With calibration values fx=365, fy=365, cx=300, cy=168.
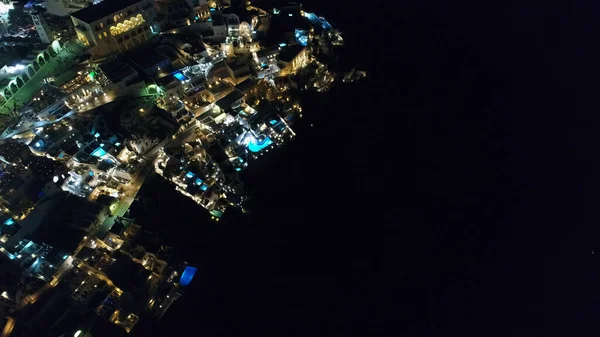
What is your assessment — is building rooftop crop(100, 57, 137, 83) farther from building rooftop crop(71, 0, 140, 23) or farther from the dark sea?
the dark sea

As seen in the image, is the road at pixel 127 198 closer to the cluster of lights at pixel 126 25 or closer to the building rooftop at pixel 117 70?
the building rooftop at pixel 117 70

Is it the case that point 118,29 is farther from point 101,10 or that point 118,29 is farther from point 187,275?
point 187,275

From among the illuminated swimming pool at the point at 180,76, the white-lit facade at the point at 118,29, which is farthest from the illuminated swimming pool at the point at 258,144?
the white-lit facade at the point at 118,29

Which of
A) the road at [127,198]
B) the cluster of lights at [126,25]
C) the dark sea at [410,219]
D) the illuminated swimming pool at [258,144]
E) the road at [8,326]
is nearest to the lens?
the road at [8,326]

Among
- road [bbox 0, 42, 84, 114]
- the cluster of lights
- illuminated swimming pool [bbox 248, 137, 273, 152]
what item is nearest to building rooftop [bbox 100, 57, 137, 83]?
the cluster of lights

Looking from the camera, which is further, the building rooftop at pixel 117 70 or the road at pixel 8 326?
the building rooftop at pixel 117 70

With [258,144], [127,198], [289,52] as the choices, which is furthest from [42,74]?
[289,52]
